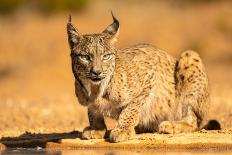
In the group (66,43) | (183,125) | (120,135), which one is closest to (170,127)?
(183,125)

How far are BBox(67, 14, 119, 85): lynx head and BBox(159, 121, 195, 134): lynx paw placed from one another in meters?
1.05

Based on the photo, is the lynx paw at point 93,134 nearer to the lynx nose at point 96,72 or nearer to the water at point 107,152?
the water at point 107,152

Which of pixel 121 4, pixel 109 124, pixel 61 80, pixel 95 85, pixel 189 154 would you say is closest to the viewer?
pixel 189 154

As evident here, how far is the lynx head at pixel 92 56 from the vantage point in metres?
9.99

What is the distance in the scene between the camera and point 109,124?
13.5 m

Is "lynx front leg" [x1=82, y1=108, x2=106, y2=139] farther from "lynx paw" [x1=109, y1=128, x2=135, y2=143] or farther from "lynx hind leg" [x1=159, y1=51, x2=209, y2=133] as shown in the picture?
"lynx hind leg" [x1=159, y1=51, x2=209, y2=133]

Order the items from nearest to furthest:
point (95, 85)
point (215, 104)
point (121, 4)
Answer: point (95, 85) → point (215, 104) → point (121, 4)

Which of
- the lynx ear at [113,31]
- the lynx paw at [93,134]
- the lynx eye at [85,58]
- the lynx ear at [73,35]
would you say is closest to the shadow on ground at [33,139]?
the lynx paw at [93,134]

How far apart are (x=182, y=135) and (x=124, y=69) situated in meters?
1.13

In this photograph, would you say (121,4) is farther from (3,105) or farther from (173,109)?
(173,109)

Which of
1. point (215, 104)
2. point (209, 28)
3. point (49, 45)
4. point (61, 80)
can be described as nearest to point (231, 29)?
point (209, 28)

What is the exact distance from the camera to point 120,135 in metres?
10.2

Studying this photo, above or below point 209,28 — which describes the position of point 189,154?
below

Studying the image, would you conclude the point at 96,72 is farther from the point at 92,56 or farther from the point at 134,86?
the point at 134,86
